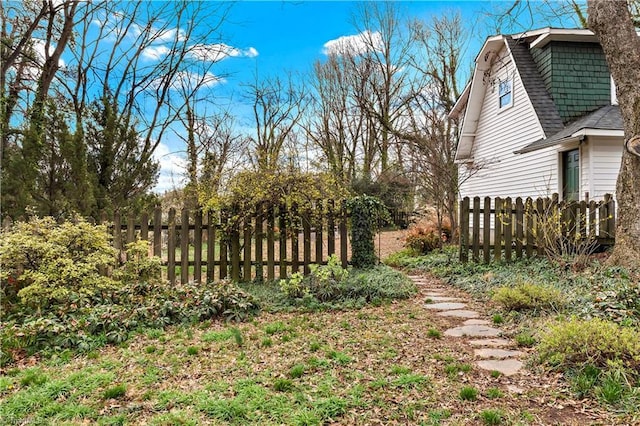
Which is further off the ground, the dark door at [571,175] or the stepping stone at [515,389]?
the dark door at [571,175]

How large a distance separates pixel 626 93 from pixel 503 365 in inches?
237

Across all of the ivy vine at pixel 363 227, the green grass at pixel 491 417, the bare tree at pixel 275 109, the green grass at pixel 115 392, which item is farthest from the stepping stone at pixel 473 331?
the bare tree at pixel 275 109

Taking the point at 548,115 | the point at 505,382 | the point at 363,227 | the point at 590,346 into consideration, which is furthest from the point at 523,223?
the point at 505,382

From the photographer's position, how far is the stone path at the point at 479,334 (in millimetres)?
3329

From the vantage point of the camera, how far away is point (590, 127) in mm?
8500

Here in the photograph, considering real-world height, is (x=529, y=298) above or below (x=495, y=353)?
above

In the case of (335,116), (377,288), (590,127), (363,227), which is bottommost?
(377,288)

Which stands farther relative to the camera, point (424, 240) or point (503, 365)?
point (424, 240)

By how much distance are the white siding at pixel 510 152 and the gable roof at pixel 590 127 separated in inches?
23.9

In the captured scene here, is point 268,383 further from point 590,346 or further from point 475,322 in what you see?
point 475,322

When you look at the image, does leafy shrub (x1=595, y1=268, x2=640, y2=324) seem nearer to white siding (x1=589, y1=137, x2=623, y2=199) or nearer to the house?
white siding (x1=589, y1=137, x2=623, y2=199)

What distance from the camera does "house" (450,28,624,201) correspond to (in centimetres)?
892

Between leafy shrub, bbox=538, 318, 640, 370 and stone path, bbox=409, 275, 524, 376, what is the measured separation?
0.32 metres

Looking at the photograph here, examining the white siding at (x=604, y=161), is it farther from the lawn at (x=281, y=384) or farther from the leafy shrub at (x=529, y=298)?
the lawn at (x=281, y=384)
